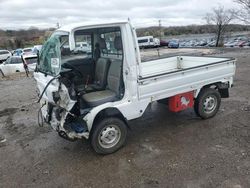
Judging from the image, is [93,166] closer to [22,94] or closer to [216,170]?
[216,170]

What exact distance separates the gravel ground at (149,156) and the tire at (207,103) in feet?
0.60

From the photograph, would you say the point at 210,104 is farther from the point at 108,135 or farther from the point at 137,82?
the point at 108,135

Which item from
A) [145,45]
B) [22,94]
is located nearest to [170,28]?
[145,45]

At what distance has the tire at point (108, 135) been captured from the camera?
440 cm

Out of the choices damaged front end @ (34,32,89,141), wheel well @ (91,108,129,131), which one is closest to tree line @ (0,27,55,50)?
damaged front end @ (34,32,89,141)

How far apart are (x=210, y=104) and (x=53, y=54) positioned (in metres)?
3.50

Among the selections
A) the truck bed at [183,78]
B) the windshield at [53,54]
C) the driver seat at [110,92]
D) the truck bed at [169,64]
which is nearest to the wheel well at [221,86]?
the truck bed at [183,78]

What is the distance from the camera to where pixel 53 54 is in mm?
4543

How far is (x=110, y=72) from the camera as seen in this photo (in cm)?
500

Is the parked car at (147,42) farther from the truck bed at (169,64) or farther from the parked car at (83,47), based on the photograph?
the parked car at (83,47)

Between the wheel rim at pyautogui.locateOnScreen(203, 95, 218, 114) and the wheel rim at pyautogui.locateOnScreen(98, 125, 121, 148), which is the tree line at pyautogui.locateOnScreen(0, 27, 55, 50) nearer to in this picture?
the wheel rim at pyautogui.locateOnScreen(203, 95, 218, 114)

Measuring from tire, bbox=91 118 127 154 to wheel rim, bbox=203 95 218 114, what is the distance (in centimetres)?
212

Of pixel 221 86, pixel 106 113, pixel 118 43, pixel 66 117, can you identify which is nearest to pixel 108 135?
pixel 106 113

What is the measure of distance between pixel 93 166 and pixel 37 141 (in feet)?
5.69
